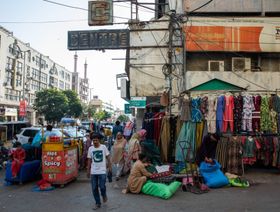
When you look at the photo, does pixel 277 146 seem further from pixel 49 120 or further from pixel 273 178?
pixel 49 120

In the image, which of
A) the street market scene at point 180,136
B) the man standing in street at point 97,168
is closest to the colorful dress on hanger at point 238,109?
the street market scene at point 180,136

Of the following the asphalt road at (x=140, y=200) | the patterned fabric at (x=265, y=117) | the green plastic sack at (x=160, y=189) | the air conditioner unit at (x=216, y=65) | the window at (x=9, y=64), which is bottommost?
the asphalt road at (x=140, y=200)

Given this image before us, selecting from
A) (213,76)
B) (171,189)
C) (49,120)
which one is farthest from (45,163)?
(49,120)

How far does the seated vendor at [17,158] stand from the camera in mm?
10125

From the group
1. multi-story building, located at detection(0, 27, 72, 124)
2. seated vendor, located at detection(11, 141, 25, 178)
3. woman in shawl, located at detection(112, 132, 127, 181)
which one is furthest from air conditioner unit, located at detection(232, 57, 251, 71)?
multi-story building, located at detection(0, 27, 72, 124)

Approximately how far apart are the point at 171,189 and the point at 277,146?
439 centimetres

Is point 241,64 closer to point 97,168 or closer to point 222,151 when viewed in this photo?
point 222,151

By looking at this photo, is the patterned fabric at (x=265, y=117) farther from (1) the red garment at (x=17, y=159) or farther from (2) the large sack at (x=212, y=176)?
(1) the red garment at (x=17, y=159)

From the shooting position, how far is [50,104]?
53.5 meters

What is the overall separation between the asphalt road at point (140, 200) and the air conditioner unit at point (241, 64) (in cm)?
1037

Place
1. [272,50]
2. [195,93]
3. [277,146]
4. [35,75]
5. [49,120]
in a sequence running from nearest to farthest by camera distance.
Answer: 1. [277,146]
2. [195,93]
3. [272,50]
4. [49,120]
5. [35,75]

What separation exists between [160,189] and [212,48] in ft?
39.2

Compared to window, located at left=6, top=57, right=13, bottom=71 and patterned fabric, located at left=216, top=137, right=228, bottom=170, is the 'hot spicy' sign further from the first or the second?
window, located at left=6, top=57, right=13, bottom=71

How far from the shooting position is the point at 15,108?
185ft
